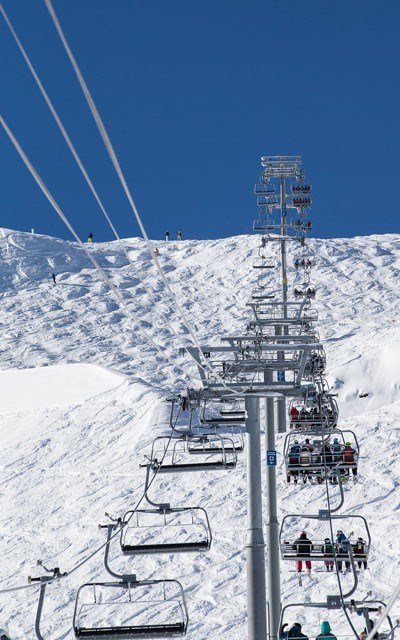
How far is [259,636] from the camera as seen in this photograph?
436 inches

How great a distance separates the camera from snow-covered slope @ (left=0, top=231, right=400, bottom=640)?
80.3 feet

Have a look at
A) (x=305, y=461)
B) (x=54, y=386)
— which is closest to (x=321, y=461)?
(x=305, y=461)

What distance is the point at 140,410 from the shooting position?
3725 centimetres

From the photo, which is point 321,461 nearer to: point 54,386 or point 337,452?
point 337,452

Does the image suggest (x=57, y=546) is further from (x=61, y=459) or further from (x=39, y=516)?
(x=61, y=459)

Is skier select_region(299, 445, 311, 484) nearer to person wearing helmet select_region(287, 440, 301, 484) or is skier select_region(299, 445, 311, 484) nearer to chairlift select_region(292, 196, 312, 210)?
person wearing helmet select_region(287, 440, 301, 484)

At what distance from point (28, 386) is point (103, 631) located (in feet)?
116

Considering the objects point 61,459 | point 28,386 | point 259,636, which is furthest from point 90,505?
point 259,636

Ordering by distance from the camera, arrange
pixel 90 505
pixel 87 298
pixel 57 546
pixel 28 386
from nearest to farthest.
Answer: pixel 57 546 → pixel 90 505 → pixel 28 386 → pixel 87 298

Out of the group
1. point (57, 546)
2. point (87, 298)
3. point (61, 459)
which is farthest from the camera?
point (87, 298)

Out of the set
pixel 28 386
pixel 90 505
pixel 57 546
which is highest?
pixel 28 386

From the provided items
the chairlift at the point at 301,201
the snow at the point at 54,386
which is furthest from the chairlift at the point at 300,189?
the snow at the point at 54,386

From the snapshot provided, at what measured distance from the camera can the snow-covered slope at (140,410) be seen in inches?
964

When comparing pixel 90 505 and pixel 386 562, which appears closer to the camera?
pixel 386 562
